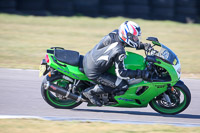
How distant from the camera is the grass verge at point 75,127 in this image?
15.4ft

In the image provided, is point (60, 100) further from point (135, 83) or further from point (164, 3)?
point (164, 3)

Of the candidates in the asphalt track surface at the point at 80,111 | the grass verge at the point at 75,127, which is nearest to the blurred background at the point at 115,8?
the asphalt track surface at the point at 80,111

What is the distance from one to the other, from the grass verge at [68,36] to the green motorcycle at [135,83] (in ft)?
12.0

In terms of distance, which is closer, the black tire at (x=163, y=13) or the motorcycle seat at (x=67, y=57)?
the motorcycle seat at (x=67, y=57)

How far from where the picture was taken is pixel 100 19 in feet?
59.1

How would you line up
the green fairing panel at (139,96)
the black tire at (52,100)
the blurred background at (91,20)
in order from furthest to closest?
the blurred background at (91,20) → the black tire at (52,100) → the green fairing panel at (139,96)

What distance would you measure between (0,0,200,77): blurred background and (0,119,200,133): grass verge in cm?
841

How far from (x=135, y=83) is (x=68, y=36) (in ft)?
30.8

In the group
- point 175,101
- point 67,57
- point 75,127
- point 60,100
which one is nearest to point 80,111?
point 60,100

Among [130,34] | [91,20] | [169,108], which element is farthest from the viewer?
[91,20]

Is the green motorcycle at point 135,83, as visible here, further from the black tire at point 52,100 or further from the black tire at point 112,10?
the black tire at point 112,10

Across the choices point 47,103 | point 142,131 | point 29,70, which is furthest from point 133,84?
point 29,70

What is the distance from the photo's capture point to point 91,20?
17.9 metres

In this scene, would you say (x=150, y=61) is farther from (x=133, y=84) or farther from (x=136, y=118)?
(x=136, y=118)
